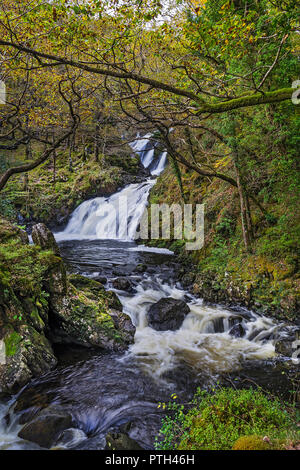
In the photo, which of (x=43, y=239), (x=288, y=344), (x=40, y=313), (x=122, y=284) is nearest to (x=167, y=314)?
(x=122, y=284)

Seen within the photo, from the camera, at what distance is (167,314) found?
25.3 feet

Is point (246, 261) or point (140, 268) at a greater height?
point (246, 261)

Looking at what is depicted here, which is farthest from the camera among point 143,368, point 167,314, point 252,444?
point 167,314

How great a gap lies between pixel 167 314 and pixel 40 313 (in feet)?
11.5

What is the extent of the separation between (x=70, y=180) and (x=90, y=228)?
5303 millimetres

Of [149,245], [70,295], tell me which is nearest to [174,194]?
[149,245]

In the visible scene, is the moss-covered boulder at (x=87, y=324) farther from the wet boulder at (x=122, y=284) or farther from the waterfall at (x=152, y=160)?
the waterfall at (x=152, y=160)

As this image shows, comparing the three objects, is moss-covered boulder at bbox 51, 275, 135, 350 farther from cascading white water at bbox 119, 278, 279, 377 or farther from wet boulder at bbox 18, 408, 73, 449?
wet boulder at bbox 18, 408, 73, 449

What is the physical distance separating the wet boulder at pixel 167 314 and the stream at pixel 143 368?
0.16 metres

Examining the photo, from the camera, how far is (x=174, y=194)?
1557 centimetres

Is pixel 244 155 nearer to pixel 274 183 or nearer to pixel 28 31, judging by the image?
pixel 274 183

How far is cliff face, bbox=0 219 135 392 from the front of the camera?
504 cm

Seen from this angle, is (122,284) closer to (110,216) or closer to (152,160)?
(110,216)
